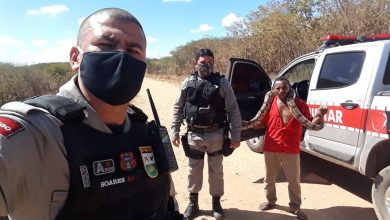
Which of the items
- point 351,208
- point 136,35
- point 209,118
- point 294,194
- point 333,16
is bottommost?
point 351,208

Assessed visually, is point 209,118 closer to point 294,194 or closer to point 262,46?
point 294,194

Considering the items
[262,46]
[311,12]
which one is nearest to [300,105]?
[262,46]

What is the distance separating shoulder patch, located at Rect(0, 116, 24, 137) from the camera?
98cm

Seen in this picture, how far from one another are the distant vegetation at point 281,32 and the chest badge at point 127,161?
480 inches

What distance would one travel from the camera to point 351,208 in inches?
175

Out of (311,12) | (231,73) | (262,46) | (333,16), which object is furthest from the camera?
(311,12)

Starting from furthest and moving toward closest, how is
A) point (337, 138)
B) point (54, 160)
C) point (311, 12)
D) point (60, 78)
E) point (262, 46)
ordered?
1. point (60, 78)
2. point (311, 12)
3. point (262, 46)
4. point (337, 138)
5. point (54, 160)

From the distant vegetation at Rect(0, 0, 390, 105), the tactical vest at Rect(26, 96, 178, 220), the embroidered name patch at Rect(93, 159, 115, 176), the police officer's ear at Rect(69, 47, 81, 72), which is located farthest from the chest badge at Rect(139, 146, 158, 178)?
the distant vegetation at Rect(0, 0, 390, 105)

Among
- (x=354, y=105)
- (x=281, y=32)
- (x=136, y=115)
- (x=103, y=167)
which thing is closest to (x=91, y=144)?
(x=103, y=167)

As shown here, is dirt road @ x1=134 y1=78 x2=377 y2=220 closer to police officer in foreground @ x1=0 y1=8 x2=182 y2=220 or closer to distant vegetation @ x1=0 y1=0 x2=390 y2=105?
police officer in foreground @ x1=0 y1=8 x2=182 y2=220

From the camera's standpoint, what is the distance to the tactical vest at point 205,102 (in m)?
4.11

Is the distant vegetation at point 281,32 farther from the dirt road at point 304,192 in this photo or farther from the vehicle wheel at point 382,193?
the vehicle wheel at point 382,193

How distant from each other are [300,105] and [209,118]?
39.8 inches

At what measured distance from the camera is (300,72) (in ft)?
20.0
